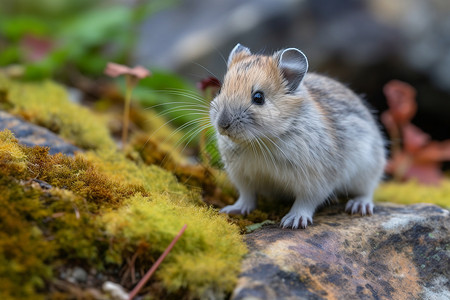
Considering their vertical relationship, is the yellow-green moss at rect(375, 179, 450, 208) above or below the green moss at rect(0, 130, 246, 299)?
below

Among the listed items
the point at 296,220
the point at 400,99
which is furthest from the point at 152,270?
the point at 400,99

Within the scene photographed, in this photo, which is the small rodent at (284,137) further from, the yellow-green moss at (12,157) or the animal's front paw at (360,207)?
the yellow-green moss at (12,157)

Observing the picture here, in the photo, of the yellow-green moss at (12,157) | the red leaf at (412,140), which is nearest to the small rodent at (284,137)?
the yellow-green moss at (12,157)

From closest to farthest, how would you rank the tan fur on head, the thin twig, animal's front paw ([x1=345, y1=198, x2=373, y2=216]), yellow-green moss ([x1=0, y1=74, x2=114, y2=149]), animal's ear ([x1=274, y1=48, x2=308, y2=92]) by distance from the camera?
the thin twig, the tan fur on head, animal's ear ([x1=274, y1=48, x2=308, y2=92]), animal's front paw ([x1=345, y1=198, x2=373, y2=216]), yellow-green moss ([x1=0, y1=74, x2=114, y2=149])

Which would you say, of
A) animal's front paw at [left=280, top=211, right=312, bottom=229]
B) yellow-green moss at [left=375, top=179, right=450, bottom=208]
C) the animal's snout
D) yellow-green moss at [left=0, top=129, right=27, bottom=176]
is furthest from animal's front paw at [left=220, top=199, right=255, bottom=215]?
yellow-green moss at [left=375, top=179, right=450, bottom=208]

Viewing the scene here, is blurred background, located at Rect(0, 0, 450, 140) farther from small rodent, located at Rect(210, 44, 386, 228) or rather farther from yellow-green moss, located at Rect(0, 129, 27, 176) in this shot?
yellow-green moss, located at Rect(0, 129, 27, 176)

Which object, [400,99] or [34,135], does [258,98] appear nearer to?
[34,135]

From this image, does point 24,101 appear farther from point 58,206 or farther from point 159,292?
point 159,292

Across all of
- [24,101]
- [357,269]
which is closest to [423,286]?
[357,269]
